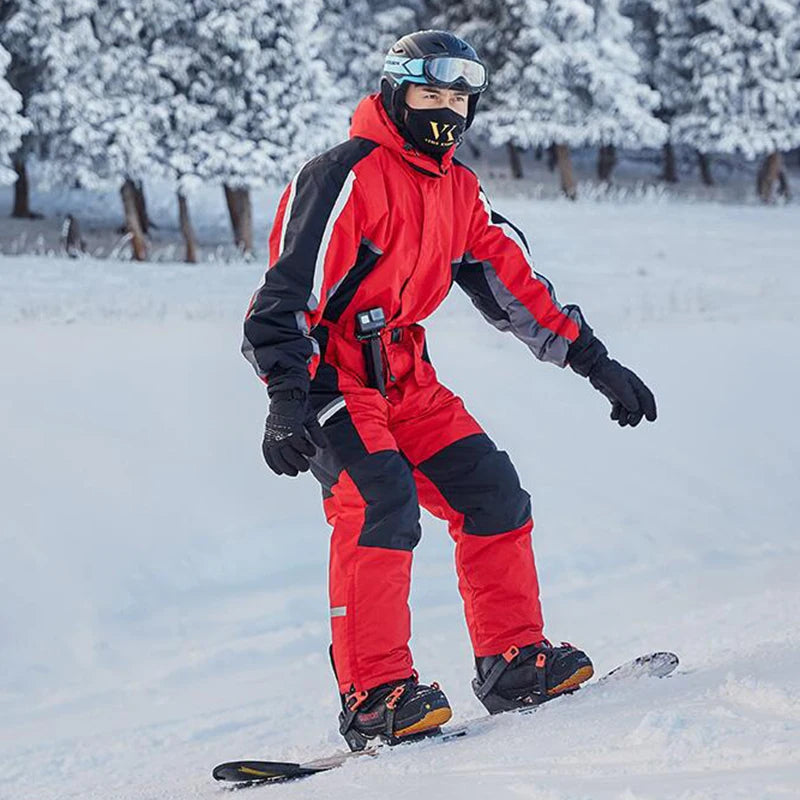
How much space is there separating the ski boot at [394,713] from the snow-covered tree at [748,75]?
26.4m

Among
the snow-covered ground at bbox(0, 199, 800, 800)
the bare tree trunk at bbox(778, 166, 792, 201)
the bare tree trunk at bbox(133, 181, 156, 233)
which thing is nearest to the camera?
the snow-covered ground at bbox(0, 199, 800, 800)

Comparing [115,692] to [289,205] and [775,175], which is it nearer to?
[289,205]

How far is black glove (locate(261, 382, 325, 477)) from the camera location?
3.78 m

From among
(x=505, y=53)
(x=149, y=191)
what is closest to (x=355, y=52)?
Answer: (x=505, y=53)

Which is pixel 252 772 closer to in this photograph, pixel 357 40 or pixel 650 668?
pixel 650 668

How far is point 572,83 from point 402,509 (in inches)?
997

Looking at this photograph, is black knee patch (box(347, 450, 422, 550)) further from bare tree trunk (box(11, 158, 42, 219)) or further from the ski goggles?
bare tree trunk (box(11, 158, 42, 219))

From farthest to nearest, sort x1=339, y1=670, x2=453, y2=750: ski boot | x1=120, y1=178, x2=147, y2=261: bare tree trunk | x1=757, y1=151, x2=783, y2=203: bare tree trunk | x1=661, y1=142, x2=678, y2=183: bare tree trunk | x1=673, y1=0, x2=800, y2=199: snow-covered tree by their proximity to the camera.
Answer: x1=661, y1=142, x2=678, y2=183: bare tree trunk → x1=757, y1=151, x2=783, y2=203: bare tree trunk → x1=673, y1=0, x2=800, y2=199: snow-covered tree → x1=120, y1=178, x2=147, y2=261: bare tree trunk → x1=339, y1=670, x2=453, y2=750: ski boot

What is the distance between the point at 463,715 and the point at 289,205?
7.18 ft

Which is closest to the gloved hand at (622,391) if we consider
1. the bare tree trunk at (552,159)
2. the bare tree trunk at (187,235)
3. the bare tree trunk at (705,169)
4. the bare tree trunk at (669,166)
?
the bare tree trunk at (187,235)

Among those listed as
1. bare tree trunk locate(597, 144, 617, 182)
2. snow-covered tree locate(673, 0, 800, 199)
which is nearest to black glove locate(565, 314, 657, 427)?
snow-covered tree locate(673, 0, 800, 199)

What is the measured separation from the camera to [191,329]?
11156 mm

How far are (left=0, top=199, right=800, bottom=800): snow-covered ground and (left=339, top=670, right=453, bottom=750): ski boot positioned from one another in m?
0.16

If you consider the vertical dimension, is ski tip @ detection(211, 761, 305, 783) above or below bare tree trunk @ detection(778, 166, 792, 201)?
above
